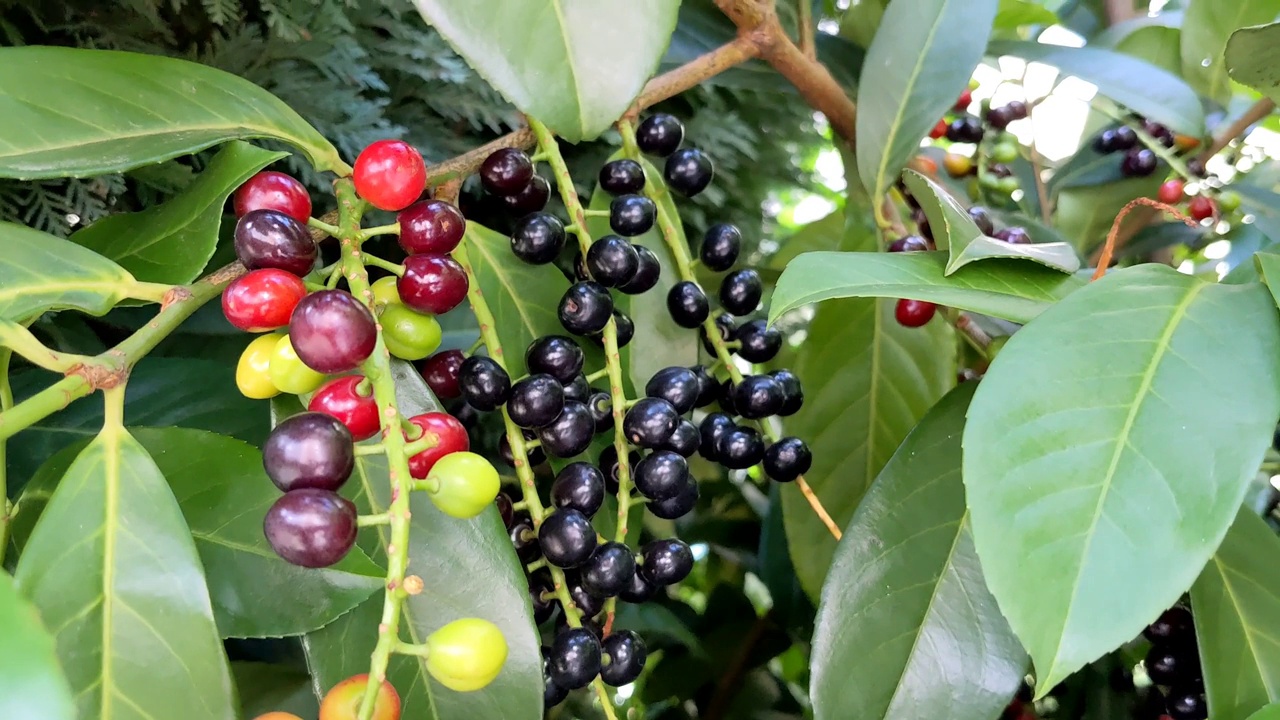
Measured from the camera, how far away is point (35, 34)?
0.57 m

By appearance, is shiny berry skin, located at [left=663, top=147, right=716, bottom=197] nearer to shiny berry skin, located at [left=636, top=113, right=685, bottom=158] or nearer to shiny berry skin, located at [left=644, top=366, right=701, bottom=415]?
shiny berry skin, located at [left=636, top=113, right=685, bottom=158]

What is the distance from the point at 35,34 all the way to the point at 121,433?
0.37 m

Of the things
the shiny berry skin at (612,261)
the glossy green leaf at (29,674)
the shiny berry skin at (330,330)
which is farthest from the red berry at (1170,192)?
the glossy green leaf at (29,674)

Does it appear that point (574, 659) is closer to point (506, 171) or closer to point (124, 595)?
point (124, 595)

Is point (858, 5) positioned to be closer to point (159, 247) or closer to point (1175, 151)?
point (1175, 151)

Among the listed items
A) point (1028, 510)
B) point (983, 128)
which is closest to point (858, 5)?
point (983, 128)

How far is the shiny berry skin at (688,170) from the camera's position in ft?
2.19

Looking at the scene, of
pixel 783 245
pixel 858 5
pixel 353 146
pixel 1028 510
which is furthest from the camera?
pixel 783 245

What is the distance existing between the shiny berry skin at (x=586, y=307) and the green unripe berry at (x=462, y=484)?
171 mm

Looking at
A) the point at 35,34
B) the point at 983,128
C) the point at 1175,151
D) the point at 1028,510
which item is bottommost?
the point at 1028,510

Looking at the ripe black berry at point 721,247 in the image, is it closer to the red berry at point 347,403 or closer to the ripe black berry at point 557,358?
the ripe black berry at point 557,358

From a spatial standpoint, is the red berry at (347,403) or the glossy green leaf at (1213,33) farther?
the glossy green leaf at (1213,33)

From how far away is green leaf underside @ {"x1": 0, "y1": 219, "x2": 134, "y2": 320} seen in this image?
39cm

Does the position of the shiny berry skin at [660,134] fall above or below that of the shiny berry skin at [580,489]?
above
